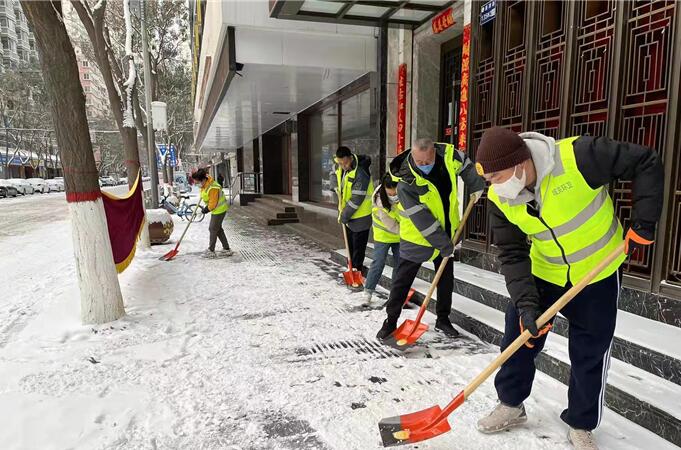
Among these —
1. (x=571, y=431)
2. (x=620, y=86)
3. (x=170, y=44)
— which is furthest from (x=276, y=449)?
(x=170, y=44)

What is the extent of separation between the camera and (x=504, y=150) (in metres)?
1.87

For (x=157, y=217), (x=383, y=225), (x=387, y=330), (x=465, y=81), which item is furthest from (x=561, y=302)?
(x=157, y=217)

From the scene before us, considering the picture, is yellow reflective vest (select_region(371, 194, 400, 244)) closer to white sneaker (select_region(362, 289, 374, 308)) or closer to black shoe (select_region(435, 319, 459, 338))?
white sneaker (select_region(362, 289, 374, 308))

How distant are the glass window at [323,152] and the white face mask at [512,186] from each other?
8.93 m

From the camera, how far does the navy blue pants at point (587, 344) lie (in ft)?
6.41

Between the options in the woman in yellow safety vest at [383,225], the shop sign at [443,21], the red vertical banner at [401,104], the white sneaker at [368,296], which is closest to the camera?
the woman in yellow safety vest at [383,225]

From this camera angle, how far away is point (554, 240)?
1.98 meters

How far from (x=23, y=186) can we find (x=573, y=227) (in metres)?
36.6

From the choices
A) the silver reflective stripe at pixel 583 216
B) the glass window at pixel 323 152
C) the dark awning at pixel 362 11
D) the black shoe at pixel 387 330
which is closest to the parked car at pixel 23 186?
the glass window at pixel 323 152

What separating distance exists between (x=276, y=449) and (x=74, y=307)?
3401mm

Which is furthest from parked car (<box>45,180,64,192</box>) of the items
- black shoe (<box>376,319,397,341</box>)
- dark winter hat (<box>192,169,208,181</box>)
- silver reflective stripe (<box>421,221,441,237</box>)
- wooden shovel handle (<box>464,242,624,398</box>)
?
wooden shovel handle (<box>464,242,624,398</box>)

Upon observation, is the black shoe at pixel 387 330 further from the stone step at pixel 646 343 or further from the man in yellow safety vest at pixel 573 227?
the man in yellow safety vest at pixel 573 227

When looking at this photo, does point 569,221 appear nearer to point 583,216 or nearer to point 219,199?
point 583,216

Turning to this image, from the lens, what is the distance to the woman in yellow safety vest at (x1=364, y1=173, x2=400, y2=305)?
163 inches
